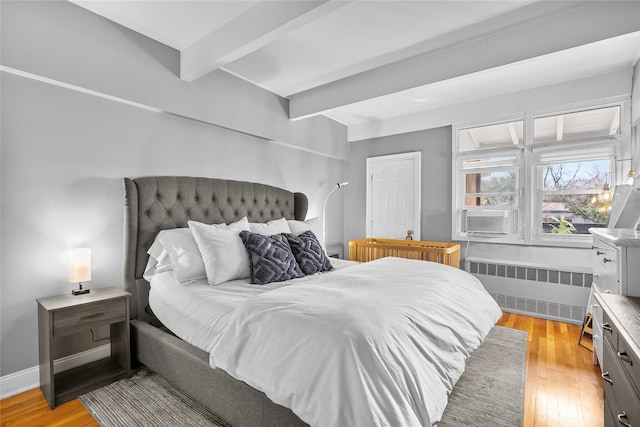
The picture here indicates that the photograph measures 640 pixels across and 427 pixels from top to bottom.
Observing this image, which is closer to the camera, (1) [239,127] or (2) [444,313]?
(2) [444,313]

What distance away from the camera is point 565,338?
112 inches

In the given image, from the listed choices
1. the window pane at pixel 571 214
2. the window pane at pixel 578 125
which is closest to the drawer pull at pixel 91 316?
the window pane at pixel 571 214

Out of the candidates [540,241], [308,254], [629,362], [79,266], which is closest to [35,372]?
[79,266]

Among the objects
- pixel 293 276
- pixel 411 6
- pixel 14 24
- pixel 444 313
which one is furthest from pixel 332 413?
pixel 14 24

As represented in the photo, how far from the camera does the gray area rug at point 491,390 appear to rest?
67.7 inches

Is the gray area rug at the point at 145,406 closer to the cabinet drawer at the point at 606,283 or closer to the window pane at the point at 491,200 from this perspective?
the cabinet drawer at the point at 606,283

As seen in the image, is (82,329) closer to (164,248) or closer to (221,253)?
(164,248)

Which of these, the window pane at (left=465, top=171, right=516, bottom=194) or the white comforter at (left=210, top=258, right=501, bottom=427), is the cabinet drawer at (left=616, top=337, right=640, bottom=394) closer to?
the white comforter at (left=210, top=258, right=501, bottom=427)

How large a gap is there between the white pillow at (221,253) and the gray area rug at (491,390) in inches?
62.7

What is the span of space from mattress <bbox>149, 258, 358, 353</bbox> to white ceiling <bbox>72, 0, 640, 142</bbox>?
5.63ft

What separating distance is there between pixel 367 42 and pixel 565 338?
3201 mm

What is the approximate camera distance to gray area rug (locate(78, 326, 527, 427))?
169cm

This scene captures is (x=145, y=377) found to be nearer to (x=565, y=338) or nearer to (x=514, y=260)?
(x=565, y=338)

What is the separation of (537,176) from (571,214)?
53 cm
